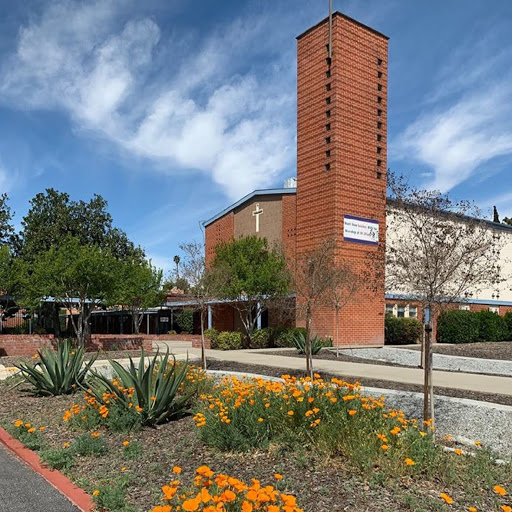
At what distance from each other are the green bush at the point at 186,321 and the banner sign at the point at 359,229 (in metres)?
15.5

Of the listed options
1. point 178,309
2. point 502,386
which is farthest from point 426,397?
point 178,309

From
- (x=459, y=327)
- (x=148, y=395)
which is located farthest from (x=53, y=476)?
(x=459, y=327)

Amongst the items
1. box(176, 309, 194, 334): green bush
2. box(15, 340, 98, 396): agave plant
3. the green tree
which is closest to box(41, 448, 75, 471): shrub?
box(15, 340, 98, 396): agave plant

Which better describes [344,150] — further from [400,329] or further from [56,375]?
[56,375]

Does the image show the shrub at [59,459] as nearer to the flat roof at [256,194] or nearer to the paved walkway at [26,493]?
the paved walkway at [26,493]

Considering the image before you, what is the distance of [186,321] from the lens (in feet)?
118

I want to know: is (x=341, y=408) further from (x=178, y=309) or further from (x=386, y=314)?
(x=178, y=309)

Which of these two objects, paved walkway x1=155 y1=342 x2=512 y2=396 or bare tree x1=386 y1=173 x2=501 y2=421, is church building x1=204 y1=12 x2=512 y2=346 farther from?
bare tree x1=386 y1=173 x2=501 y2=421

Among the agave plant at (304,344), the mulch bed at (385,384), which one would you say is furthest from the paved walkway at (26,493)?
the agave plant at (304,344)

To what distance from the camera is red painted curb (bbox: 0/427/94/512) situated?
457cm

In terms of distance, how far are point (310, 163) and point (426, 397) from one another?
1843cm

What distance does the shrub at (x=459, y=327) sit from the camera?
27078 millimetres

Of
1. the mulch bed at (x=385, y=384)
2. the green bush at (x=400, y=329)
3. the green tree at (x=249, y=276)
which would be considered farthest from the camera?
the green bush at (x=400, y=329)

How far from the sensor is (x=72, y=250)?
813 inches
